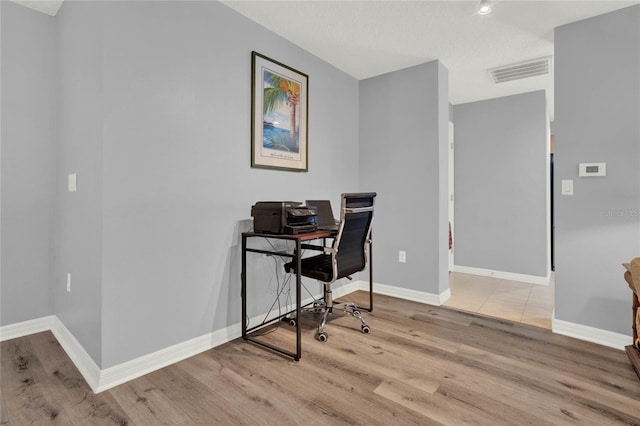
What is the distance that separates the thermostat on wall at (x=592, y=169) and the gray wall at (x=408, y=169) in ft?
3.70

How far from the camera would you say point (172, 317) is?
6.68ft

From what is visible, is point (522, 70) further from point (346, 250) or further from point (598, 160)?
point (346, 250)

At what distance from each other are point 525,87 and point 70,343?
Result: 527 centimetres

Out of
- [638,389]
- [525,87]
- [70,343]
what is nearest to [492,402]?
[638,389]

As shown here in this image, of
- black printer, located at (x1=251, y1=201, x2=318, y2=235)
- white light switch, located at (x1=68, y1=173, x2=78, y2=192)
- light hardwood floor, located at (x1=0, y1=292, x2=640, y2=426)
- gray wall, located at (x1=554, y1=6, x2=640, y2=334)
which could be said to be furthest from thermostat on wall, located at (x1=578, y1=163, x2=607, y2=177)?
white light switch, located at (x1=68, y1=173, x2=78, y2=192)

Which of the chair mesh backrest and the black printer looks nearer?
the black printer

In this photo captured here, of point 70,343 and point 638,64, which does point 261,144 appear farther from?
point 638,64

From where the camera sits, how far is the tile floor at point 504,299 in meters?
2.95

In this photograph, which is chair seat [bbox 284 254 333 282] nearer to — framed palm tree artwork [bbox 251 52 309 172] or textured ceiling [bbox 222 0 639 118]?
framed palm tree artwork [bbox 251 52 309 172]

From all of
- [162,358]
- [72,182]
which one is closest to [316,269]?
[162,358]

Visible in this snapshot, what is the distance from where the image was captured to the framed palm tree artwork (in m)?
2.54

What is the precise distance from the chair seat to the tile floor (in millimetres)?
1540

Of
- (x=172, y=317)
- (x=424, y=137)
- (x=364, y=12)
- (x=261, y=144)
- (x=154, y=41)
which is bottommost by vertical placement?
(x=172, y=317)

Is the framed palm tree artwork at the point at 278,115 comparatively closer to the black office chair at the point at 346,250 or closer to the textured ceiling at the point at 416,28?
the textured ceiling at the point at 416,28
